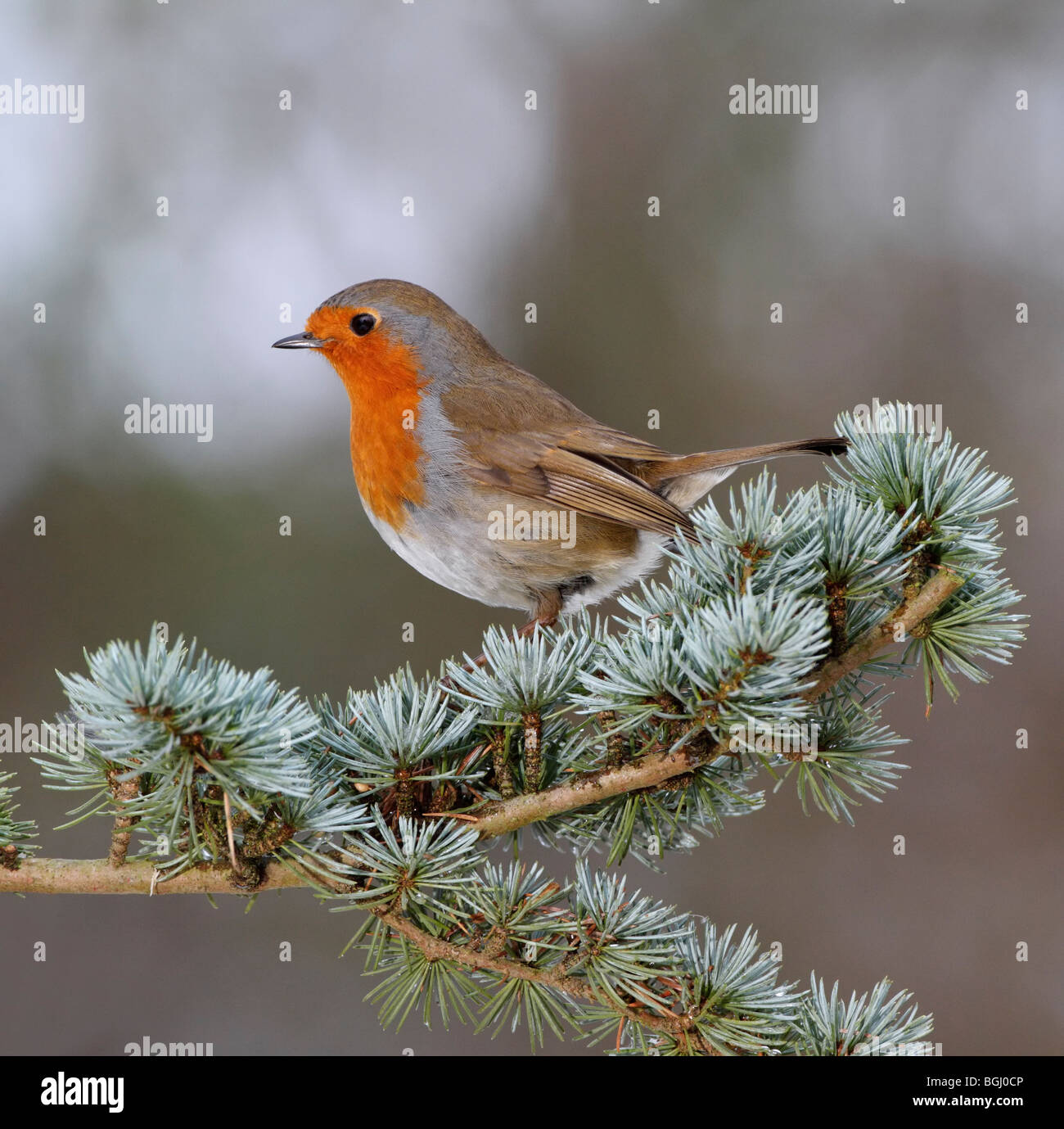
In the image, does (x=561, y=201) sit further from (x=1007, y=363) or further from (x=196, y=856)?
(x=196, y=856)

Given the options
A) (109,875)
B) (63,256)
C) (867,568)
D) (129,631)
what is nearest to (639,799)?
(867,568)

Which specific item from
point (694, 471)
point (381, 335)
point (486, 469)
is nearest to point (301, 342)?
point (381, 335)

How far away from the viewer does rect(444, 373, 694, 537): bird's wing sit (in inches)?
93.7

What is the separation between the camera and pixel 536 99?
3895mm

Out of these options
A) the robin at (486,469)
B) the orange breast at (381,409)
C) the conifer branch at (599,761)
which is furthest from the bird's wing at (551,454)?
the conifer branch at (599,761)

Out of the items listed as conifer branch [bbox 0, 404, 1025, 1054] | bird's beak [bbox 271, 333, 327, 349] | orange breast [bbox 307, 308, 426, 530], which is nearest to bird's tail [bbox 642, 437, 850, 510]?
orange breast [bbox 307, 308, 426, 530]

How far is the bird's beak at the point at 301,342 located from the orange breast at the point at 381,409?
18 mm

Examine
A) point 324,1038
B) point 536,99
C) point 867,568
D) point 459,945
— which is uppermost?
point 536,99

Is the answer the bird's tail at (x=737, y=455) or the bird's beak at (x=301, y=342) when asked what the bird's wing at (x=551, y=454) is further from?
the bird's beak at (x=301, y=342)

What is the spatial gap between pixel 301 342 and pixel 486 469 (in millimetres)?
570

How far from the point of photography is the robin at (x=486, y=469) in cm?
237

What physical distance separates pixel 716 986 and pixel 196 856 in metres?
0.68

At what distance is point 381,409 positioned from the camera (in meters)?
2.56

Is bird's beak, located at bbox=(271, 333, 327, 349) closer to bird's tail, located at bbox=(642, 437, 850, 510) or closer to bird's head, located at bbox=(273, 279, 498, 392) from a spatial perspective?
bird's head, located at bbox=(273, 279, 498, 392)
